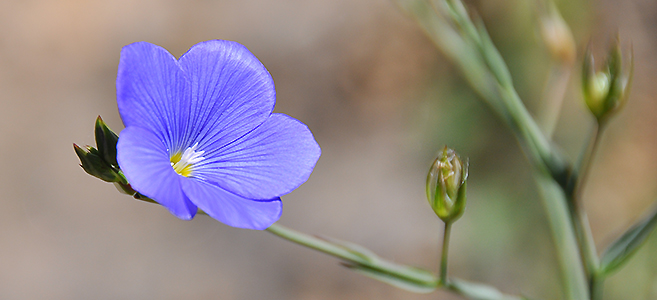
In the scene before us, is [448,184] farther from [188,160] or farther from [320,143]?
[320,143]

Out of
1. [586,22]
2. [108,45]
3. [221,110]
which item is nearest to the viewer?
[221,110]

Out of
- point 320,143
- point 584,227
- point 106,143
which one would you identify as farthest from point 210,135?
point 320,143

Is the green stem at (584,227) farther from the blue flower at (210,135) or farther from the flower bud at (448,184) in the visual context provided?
the blue flower at (210,135)

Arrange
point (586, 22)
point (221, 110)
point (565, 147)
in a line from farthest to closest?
point (586, 22)
point (565, 147)
point (221, 110)

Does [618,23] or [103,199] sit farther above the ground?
[103,199]

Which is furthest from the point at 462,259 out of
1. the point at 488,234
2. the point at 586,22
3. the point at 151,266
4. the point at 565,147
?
the point at 151,266

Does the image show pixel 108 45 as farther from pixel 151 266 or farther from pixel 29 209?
pixel 151 266

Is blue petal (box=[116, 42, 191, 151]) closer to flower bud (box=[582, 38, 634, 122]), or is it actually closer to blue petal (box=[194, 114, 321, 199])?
blue petal (box=[194, 114, 321, 199])
